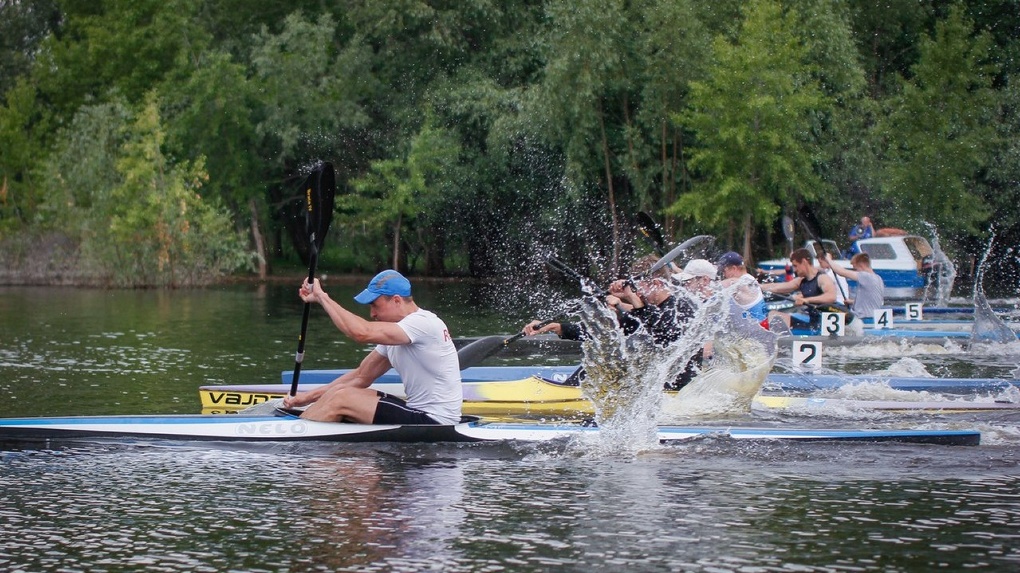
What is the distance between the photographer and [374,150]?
46.0 meters

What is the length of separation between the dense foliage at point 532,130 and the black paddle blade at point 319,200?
2441 cm

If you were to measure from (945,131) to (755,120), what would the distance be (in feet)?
21.1

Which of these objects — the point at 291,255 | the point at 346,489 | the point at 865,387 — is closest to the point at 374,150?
the point at 291,255

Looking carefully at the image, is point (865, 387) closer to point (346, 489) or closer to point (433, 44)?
point (346, 489)

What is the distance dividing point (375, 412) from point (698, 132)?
2768 cm

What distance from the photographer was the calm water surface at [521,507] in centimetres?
756

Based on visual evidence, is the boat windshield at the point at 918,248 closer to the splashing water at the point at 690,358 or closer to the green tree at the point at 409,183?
the green tree at the point at 409,183

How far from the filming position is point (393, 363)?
1048 cm

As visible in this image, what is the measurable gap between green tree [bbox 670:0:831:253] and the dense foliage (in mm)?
78

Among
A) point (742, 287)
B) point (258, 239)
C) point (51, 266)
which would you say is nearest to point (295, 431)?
point (742, 287)

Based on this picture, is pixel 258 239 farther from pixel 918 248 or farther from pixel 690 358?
pixel 690 358

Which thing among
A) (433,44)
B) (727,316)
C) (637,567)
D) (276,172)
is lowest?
(637,567)

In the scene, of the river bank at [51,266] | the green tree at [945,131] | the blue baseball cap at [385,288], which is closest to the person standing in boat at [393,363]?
the blue baseball cap at [385,288]

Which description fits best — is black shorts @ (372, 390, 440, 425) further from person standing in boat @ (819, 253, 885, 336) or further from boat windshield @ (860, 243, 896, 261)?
boat windshield @ (860, 243, 896, 261)
